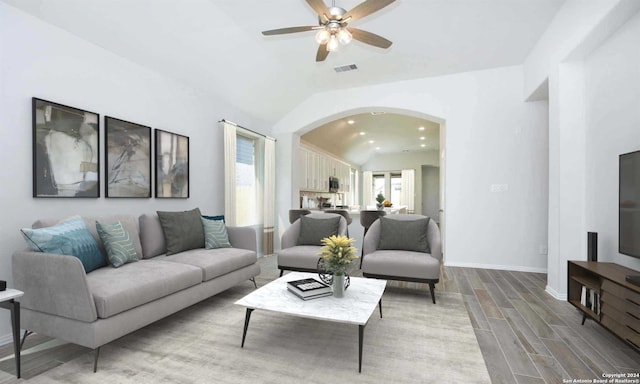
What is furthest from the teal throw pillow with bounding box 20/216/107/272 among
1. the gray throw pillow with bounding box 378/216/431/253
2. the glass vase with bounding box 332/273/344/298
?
the gray throw pillow with bounding box 378/216/431/253

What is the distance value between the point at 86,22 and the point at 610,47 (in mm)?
4993

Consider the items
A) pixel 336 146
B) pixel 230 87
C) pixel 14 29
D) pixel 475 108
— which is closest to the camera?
pixel 14 29

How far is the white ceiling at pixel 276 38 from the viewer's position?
316 cm

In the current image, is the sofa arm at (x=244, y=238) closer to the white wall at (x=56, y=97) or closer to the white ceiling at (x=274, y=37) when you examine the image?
the white wall at (x=56, y=97)

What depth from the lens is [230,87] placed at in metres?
4.88

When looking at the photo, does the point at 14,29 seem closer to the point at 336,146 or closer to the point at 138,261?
the point at 138,261

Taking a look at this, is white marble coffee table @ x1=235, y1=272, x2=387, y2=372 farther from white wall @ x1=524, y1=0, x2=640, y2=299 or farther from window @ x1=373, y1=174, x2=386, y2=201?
window @ x1=373, y1=174, x2=386, y2=201

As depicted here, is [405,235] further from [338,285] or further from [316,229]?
[338,285]

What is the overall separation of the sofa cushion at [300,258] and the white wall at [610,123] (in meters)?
2.97

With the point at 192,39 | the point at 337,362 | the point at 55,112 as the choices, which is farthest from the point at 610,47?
the point at 55,112

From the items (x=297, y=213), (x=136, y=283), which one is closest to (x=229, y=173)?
(x=297, y=213)

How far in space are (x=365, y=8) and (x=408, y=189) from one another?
10.8 metres

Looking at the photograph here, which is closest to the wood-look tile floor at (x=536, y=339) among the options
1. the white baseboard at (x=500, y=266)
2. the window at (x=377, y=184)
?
the white baseboard at (x=500, y=266)

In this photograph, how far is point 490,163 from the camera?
17.0 ft
